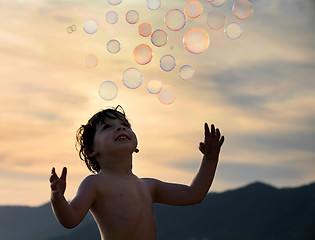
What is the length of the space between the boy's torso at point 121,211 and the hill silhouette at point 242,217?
104 meters

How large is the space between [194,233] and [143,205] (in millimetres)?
123528

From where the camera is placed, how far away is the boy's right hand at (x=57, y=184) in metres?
5.04

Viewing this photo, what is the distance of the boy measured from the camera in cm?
542

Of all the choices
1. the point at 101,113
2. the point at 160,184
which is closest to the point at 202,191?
the point at 160,184

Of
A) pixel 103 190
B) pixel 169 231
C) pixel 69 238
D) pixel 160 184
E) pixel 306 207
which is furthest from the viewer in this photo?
pixel 69 238

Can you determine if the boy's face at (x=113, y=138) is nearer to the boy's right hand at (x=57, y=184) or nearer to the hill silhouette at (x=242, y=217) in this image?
the boy's right hand at (x=57, y=184)

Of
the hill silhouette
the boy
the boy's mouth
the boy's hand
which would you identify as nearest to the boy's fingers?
the boy

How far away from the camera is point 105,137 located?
19.0ft

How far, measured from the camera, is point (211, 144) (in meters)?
6.13

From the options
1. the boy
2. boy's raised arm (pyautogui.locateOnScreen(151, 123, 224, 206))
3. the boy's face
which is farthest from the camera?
boy's raised arm (pyautogui.locateOnScreen(151, 123, 224, 206))

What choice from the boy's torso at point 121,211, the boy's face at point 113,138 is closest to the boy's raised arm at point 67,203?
the boy's torso at point 121,211

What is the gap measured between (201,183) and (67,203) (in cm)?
159

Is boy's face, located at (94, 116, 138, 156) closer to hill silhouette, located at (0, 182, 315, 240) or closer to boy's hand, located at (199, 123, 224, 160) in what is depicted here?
boy's hand, located at (199, 123, 224, 160)

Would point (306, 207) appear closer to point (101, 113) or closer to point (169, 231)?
point (169, 231)
